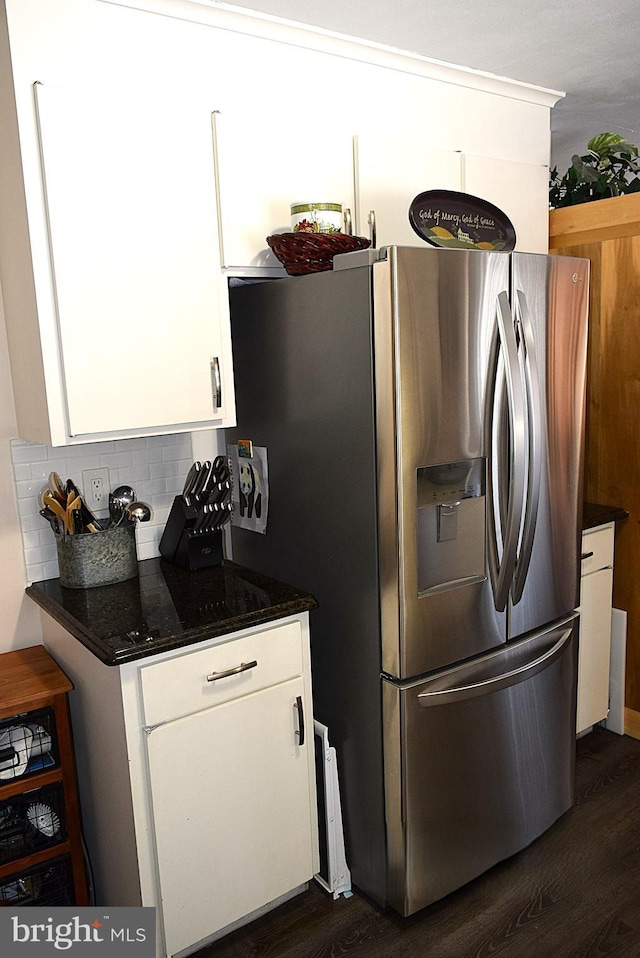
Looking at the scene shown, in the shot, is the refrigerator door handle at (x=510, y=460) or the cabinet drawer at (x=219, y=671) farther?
the refrigerator door handle at (x=510, y=460)

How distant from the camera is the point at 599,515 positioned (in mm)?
2703

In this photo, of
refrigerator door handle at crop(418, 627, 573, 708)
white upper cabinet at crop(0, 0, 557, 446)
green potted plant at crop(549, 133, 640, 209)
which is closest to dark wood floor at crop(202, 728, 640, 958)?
refrigerator door handle at crop(418, 627, 573, 708)

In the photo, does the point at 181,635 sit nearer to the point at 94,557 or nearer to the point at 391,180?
the point at 94,557

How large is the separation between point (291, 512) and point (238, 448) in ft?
1.08

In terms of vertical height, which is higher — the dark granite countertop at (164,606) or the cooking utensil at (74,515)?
the cooking utensil at (74,515)

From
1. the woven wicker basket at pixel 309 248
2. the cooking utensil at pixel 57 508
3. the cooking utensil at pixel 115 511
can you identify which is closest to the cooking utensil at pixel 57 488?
the cooking utensil at pixel 57 508

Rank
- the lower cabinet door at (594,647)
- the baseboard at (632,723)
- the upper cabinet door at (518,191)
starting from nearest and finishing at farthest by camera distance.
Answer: the upper cabinet door at (518,191), the lower cabinet door at (594,647), the baseboard at (632,723)

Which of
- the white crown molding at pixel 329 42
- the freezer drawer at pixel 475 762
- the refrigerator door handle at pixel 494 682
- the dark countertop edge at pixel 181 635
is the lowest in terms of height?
the freezer drawer at pixel 475 762

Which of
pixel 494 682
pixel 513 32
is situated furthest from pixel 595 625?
pixel 513 32

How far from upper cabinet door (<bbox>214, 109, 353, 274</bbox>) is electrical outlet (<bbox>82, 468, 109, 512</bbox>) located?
28.4 inches

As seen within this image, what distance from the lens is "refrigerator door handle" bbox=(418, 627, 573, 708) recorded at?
6.46ft

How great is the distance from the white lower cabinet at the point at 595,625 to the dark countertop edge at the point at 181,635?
1.18 m

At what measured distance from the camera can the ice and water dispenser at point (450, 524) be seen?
189cm

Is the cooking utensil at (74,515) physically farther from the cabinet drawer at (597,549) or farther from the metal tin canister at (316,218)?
the cabinet drawer at (597,549)
